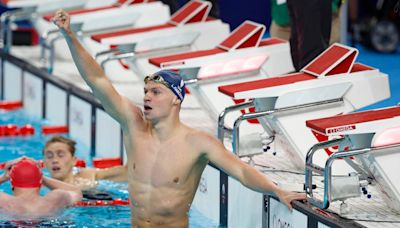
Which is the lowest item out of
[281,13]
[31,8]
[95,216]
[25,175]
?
[95,216]

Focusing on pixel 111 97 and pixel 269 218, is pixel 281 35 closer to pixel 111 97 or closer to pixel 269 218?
pixel 269 218

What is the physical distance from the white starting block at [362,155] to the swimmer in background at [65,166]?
1787mm

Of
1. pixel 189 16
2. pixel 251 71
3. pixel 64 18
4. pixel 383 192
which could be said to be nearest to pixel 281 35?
pixel 189 16

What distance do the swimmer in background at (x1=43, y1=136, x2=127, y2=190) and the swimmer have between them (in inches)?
66.7

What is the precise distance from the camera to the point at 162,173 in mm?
5094

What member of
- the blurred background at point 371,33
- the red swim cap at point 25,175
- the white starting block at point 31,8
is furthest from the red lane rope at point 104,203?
the white starting block at point 31,8

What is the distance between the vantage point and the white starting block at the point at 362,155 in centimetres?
522

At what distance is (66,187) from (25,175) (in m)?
0.57

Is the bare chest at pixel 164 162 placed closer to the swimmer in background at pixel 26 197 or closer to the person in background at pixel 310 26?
the swimmer in background at pixel 26 197

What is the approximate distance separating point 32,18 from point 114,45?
191 centimetres

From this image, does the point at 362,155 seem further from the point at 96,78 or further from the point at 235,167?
the point at 96,78

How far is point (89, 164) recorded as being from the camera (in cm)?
801

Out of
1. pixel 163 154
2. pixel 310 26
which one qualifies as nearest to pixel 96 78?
pixel 163 154

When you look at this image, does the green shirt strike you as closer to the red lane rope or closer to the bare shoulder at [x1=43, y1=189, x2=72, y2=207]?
the red lane rope
